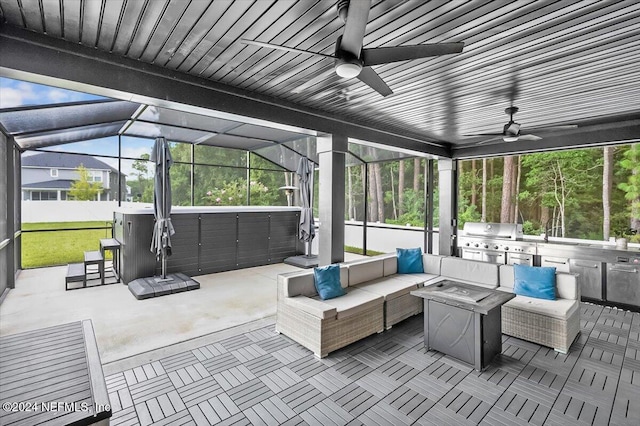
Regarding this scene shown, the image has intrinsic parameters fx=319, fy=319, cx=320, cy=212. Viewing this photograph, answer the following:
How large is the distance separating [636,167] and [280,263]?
782 cm

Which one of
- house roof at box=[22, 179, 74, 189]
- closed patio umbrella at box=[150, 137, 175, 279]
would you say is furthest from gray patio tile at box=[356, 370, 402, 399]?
house roof at box=[22, 179, 74, 189]

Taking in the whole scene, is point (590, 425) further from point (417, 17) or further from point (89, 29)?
point (89, 29)

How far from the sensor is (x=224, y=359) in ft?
10.9

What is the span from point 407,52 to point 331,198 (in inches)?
119

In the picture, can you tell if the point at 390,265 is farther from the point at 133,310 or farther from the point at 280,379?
the point at 133,310

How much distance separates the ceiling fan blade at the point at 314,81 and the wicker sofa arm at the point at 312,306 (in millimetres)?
2488

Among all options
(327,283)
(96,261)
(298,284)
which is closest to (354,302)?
(327,283)

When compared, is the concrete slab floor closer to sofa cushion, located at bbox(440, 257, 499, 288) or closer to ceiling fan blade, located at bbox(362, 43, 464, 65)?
sofa cushion, located at bbox(440, 257, 499, 288)

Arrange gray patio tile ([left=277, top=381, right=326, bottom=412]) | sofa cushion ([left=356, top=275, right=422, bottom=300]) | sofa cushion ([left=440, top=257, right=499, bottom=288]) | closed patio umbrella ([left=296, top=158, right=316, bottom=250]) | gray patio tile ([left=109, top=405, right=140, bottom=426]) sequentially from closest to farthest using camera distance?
gray patio tile ([left=109, top=405, right=140, bottom=426])
gray patio tile ([left=277, top=381, right=326, bottom=412])
sofa cushion ([left=356, top=275, right=422, bottom=300])
sofa cushion ([left=440, top=257, right=499, bottom=288])
closed patio umbrella ([left=296, top=158, right=316, bottom=250])

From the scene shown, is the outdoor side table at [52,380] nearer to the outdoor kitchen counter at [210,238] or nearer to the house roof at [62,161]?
the outdoor kitchen counter at [210,238]

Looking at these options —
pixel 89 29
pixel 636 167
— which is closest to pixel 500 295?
pixel 89 29

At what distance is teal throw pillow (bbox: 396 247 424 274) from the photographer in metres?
5.26

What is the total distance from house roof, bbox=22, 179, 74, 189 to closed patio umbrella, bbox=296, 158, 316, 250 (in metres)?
5.57

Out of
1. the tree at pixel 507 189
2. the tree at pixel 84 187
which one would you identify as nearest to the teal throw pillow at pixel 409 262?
the tree at pixel 507 189
